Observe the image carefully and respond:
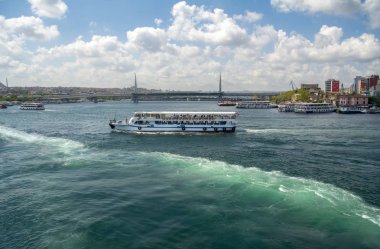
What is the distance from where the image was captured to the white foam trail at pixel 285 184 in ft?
96.1

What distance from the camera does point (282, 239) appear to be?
2386cm

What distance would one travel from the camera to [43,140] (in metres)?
66.6

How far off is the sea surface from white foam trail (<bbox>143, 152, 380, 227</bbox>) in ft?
0.33

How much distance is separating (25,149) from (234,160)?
108 feet

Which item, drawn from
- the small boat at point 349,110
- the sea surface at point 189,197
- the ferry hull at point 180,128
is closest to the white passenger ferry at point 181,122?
the ferry hull at point 180,128

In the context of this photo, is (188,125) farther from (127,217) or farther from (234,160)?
(127,217)

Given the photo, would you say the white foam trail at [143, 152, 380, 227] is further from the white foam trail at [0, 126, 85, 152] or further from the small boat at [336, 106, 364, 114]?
the small boat at [336, 106, 364, 114]

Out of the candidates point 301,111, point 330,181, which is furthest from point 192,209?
point 301,111

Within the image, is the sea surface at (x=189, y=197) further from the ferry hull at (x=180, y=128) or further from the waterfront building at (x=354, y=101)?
the waterfront building at (x=354, y=101)

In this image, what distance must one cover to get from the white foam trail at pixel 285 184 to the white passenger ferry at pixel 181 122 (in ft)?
91.2

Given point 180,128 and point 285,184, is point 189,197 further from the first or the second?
point 180,128

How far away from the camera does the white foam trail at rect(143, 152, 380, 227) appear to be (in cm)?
2930

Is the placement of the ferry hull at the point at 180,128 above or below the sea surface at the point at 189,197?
above

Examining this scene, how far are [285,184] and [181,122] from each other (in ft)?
141
